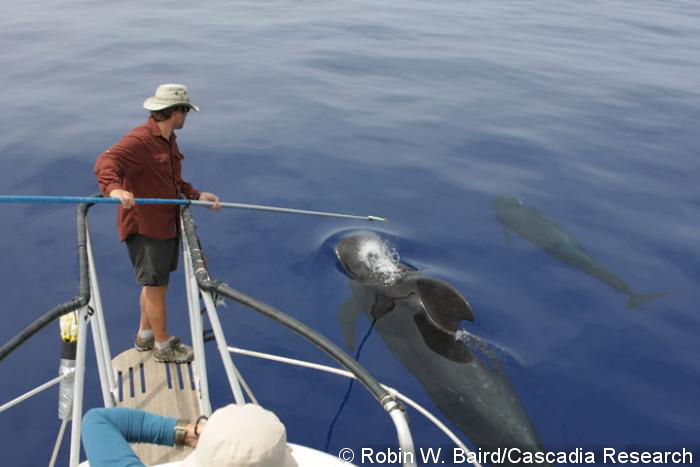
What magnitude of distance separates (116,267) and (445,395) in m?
5.80

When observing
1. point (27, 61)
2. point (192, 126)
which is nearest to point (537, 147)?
point (192, 126)

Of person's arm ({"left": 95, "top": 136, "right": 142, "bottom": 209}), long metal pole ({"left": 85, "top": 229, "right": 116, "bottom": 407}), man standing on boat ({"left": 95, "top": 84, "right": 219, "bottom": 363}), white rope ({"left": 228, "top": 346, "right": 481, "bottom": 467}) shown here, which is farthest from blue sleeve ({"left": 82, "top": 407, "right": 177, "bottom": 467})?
man standing on boat ({"left": 95, "top": 84, "right": 219, "bottom": 363})

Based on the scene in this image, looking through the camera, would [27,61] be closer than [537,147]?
No

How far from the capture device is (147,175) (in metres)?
5.96

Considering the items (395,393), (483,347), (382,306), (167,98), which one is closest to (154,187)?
(167,98)

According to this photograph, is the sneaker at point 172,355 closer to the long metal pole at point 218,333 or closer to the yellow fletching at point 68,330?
the yellow fletching at point 68,330

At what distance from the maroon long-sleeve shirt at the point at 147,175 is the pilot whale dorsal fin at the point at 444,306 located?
372 cm

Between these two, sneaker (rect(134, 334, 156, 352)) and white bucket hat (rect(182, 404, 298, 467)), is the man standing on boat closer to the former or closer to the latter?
sneaker (rect(134, 334, 156, 352))

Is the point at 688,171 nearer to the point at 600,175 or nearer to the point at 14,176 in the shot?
the point at 600,175

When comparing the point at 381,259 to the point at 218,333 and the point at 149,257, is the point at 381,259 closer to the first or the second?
the point at 149,257

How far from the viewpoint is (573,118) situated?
55.6ft

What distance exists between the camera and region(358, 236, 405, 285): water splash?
927 centimetres

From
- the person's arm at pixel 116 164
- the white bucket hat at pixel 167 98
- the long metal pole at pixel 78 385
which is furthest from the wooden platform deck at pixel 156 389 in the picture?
the white bucket hat at pixel 167 98

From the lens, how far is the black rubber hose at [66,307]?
12.0ft
